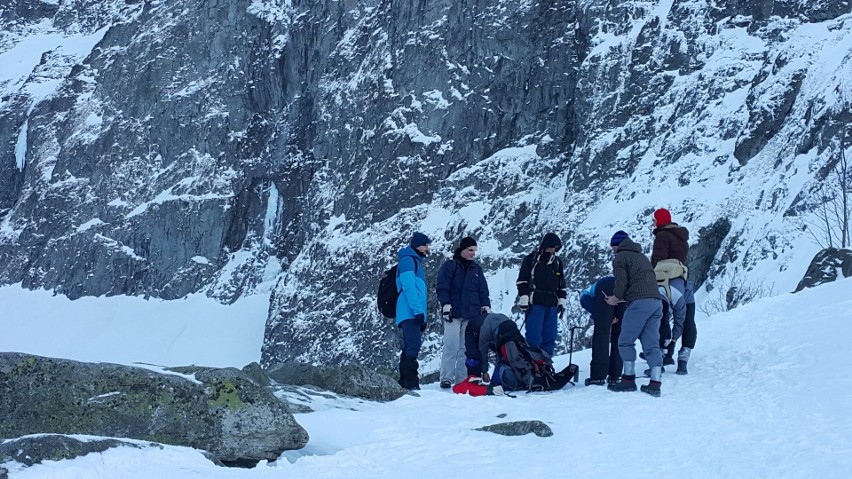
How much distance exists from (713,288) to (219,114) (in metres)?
62.2

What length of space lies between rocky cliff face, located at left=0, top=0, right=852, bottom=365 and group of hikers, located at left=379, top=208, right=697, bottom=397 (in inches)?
829

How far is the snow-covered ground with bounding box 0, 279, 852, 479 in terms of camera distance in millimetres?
6036

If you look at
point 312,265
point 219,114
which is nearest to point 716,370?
point 312,265

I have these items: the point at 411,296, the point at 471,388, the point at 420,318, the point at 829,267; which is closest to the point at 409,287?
the point at 411,296

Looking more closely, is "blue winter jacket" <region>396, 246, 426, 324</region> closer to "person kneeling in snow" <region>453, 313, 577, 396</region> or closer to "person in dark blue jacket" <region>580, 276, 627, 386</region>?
"person kneeling in snow" <region>453, 313, 577, 396</region>

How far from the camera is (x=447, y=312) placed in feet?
36.8

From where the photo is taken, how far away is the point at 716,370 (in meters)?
10.1

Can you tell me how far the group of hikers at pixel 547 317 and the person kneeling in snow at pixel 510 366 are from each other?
11mm

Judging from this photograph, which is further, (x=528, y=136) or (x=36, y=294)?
(x=36, y=294)

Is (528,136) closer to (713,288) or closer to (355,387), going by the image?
(713,288)

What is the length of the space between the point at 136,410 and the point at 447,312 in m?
5.06

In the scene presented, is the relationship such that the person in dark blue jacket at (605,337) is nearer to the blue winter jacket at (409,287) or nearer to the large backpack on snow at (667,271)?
the large backpack on snow at (667,271)

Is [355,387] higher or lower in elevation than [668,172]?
lower

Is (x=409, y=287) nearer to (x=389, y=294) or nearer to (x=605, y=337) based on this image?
(x=389, y=294)
